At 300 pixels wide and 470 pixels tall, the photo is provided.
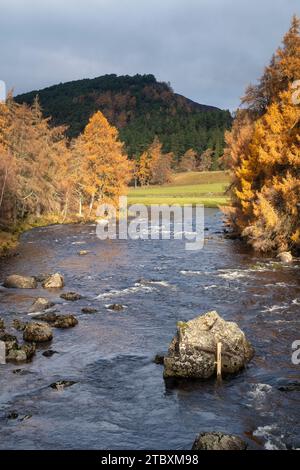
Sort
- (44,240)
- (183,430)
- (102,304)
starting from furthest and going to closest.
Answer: (44,240) → (102,304) → (183,430)

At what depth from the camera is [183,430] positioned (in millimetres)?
16656

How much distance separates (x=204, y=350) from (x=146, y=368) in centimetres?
266

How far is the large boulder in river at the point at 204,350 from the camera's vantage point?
20.7 metres

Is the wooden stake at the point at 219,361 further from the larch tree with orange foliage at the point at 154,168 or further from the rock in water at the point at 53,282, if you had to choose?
the larch tree with orange foliage at the point at 154,168

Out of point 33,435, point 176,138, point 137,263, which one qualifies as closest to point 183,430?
point 33,435

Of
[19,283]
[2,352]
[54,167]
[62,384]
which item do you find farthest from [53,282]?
[54,167]

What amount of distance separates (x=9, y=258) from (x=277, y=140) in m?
27.2

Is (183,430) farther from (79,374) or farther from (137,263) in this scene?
(137,263)

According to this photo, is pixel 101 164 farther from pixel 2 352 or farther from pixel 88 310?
pixel 2 352

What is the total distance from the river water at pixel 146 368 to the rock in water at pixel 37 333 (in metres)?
0.68

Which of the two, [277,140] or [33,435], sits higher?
[277,140]
